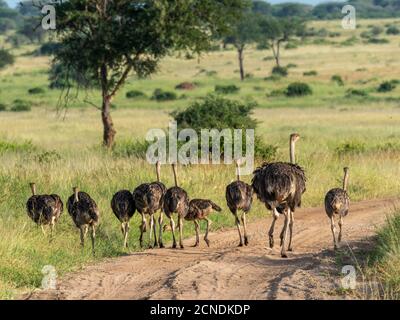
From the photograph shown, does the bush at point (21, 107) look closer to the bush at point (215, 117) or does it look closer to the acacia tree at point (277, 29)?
the bush at point (215, 117)

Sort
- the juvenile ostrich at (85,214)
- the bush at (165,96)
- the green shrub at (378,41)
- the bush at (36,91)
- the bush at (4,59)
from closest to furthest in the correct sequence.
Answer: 1. the juvenile ostrich at (85,214)
2. the bush at (165,96)
3. the bush at (36,91)
4. the bush at (4,59)
5. the green shrub at (378,41)

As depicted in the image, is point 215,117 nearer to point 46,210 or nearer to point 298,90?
point 46,210

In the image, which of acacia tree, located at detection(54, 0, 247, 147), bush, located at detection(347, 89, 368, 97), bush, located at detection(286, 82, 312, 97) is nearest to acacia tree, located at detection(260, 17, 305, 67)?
bush, located at detection(286, 82, 312, 97)

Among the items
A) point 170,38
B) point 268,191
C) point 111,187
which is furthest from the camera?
point 170,38

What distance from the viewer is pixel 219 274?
1104 cm

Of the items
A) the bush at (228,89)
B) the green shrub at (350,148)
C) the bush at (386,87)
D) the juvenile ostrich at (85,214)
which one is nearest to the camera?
the juvenile ostrich at (85,214)

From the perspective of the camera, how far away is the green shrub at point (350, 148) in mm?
24797

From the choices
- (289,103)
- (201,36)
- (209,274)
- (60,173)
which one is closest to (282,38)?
(289,103)

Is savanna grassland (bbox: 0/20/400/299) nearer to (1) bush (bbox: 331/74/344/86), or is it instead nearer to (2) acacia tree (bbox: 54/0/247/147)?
(1) bush (bbox: 331/74/344/86)

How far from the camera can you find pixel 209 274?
36.2 feet

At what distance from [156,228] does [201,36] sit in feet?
45.3

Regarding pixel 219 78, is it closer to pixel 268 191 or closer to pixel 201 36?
pixel 201 36

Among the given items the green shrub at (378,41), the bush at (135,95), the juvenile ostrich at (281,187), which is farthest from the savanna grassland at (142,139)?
the green shrub at (378,41)

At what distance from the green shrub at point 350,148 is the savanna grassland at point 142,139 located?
0.04 metres
